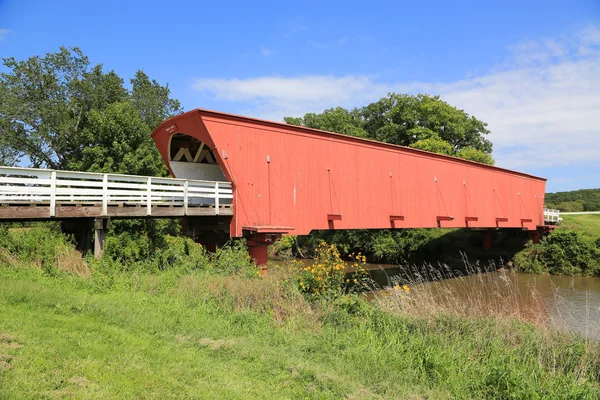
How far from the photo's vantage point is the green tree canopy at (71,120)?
2564cm

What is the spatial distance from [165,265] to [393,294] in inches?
244

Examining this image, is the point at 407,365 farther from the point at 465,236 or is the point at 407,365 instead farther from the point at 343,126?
the point at 343,126

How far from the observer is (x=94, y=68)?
31125 millimetres

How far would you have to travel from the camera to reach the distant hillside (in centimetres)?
5525

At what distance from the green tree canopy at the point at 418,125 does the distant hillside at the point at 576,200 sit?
63.8 ft

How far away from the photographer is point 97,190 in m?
11.2

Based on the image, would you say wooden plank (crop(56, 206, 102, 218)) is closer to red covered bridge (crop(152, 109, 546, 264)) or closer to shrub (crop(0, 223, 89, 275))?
shrub (crop(0, 223, 89, 275))

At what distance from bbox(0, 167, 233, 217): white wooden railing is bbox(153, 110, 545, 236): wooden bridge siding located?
3.70ft

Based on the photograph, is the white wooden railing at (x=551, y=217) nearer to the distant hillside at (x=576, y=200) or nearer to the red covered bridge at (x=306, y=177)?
the red covered bridge at (x=306, y=177)

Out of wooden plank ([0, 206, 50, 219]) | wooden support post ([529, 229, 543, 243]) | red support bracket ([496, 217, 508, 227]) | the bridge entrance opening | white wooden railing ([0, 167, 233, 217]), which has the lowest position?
wooden support post ([529, 229, 543, 243])

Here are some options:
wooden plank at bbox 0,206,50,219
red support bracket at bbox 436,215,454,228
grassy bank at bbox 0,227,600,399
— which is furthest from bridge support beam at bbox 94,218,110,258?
red support bracket at bbox 436,215,454,228

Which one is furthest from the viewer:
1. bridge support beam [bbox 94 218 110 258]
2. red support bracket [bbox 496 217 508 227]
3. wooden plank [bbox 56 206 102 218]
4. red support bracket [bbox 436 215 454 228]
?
red support bracket [bbox 496 217 508 227]

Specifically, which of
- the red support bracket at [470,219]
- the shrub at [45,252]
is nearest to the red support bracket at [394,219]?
the red support bracket at [470,219]

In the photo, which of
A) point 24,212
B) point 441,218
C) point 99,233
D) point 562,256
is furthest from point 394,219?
point 562,256
